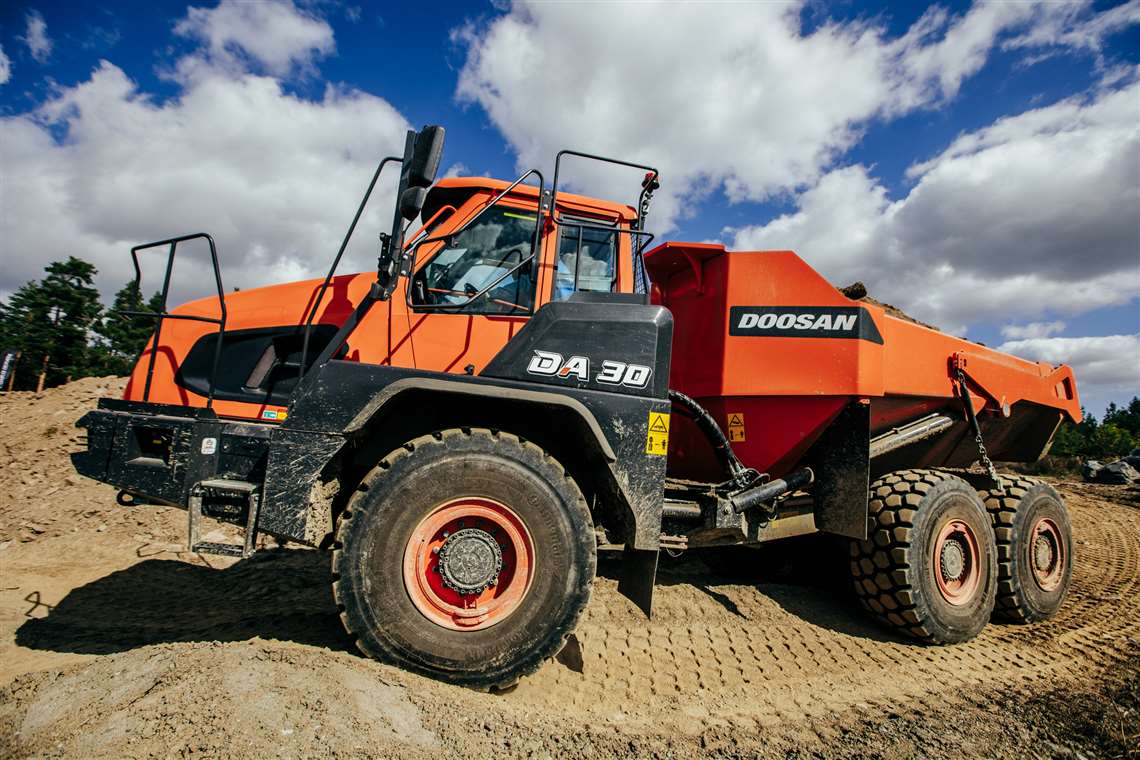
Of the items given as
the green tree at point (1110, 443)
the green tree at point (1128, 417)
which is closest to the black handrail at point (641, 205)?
the green tree at point (1110, 443)

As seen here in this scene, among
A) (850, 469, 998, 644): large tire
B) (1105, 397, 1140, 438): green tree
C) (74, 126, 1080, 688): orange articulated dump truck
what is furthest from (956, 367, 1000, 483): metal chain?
(1105, 397, 1140, 438): green tree

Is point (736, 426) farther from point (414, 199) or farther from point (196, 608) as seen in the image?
point (196, 608)

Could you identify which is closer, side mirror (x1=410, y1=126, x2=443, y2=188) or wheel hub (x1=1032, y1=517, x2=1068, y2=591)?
side mirror (x1=410, y1=126, x2=443, y2=188)

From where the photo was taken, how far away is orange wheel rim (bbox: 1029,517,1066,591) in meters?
5.22

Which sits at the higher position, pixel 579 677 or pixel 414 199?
pixel 414 199

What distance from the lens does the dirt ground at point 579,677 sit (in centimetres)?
238

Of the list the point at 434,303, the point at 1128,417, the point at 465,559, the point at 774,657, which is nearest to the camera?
the point at 465,559

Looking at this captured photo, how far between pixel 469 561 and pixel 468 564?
0.05 ft

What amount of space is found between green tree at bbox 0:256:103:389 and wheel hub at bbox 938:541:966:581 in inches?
1360

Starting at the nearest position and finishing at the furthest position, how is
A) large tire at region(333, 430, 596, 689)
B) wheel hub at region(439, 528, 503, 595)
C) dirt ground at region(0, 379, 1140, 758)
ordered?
dirt ground at region(0, 379, 1140, 758)
large tire at region(333, 430, 596, 689)
wheel hub at region(439, 528, 503, 595)

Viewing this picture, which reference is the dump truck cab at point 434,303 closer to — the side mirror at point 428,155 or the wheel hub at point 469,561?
the side mirror at point 428,155

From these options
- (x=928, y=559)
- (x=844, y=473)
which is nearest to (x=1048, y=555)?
(x=928, y=559)

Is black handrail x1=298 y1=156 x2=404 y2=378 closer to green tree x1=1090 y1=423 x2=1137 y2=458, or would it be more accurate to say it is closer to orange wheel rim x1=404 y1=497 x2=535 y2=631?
orange wheel rim x1=404 y1=497 x2=535 y2=631

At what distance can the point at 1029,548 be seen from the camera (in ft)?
16.8
